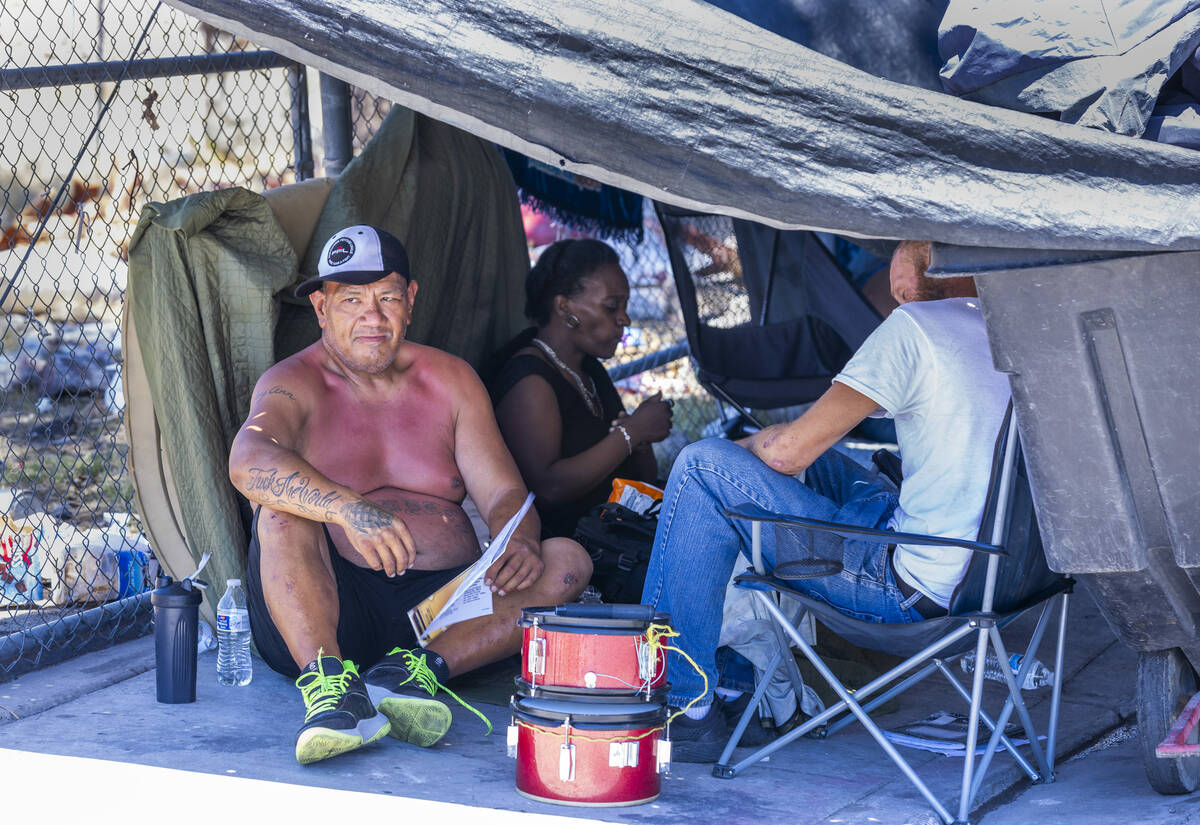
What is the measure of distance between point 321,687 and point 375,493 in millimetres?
705

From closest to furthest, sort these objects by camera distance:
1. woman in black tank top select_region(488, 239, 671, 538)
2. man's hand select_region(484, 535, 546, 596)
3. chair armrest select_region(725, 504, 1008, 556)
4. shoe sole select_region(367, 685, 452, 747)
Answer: chair armrest select_region(725, 504, 1008, 556)
shoe sole select_region(367, 685, 452, 747)
man's hand select_region(484, 535, 546, 596)
woman in black tank top select_region(488, 239, 671, 538)

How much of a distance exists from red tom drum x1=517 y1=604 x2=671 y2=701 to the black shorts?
2.73ft

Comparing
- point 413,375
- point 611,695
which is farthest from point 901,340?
point 413,375

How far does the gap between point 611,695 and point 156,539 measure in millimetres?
1796

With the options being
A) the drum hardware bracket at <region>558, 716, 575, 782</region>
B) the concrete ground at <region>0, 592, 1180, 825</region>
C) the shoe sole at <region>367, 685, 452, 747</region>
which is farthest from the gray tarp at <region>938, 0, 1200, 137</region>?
the shoe sole at <region>367, 685, 452, 747</region>

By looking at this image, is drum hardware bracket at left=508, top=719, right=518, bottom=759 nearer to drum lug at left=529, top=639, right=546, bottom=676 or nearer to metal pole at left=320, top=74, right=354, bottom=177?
drum lug at left=529, top=639, right=546, bottom=676

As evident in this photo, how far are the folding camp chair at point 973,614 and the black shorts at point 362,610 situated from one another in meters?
1.00

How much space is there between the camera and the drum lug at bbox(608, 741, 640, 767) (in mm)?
2711

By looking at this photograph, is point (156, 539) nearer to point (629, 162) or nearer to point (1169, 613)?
point (629, 162)

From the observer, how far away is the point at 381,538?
10.00ft

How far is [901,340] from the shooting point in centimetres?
275

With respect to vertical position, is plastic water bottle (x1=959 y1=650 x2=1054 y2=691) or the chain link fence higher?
the chain link fence

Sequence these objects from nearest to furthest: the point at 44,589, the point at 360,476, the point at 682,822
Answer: the point at 682,822 → the point at 360,476 → the point at 44,589

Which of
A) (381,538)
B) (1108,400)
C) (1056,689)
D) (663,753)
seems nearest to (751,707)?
(663,753)
